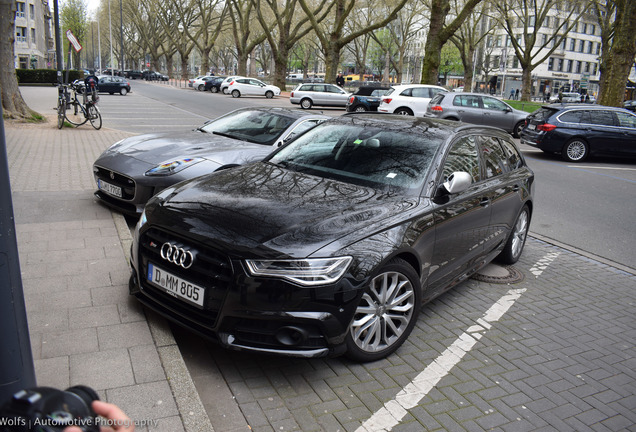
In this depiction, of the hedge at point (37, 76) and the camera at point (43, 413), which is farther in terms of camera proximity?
the hedge at point (37, 76)

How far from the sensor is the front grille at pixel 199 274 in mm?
3192

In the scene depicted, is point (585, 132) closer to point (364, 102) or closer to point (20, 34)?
point (364, 102)

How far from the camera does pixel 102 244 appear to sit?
5.39 meters

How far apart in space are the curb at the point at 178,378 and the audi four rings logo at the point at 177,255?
21.6 inches

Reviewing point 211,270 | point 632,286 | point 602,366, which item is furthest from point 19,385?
point 632,286

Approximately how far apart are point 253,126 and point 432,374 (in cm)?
493

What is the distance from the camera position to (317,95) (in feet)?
109

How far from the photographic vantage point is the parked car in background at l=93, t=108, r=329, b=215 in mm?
6113

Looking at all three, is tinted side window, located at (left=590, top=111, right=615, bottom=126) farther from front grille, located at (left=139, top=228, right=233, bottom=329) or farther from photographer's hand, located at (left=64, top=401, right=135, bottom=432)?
photographer's hand, located at (left=64, top=401, right=135, bottom=432)

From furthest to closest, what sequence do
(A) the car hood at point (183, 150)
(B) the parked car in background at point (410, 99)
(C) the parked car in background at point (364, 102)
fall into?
(C) the parked car in background at point (364, 102) < (B) the parked car in background at point (410, 99) < (A) the car hood at point (183, 150)

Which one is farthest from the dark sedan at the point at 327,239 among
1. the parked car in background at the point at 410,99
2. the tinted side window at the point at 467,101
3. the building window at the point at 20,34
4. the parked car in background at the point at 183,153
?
the building window at the point at 20,34

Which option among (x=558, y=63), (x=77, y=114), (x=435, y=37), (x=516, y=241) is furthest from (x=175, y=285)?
(x=558, y=63)

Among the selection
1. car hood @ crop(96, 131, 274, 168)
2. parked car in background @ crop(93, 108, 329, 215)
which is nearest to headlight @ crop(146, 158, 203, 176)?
parked car in background @ crop(93, 108, 329, 215)

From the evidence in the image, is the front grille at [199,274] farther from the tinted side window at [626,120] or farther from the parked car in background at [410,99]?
the parked car in background at [410,99]
